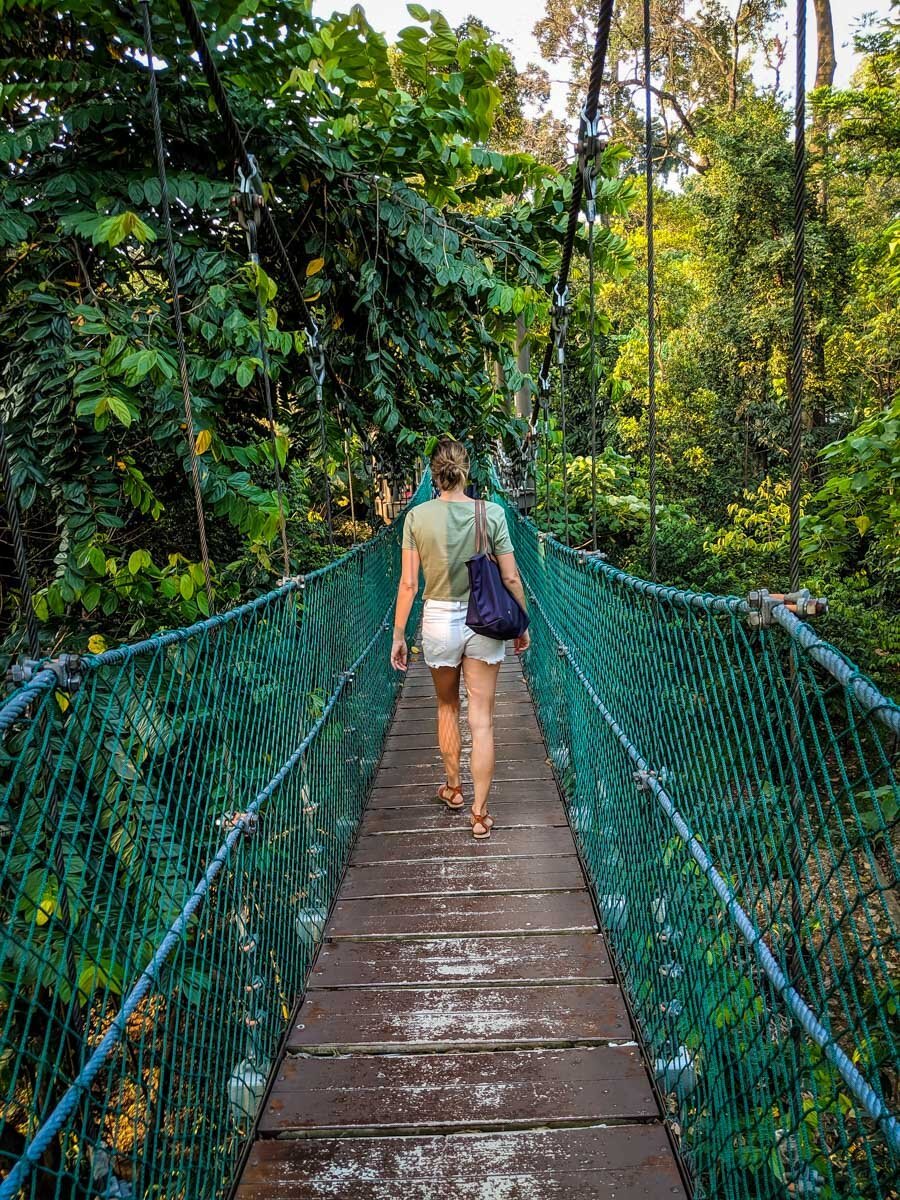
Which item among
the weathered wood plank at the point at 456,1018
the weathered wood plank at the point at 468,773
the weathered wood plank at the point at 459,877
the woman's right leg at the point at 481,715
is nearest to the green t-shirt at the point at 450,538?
the woman's right leg at the point at 481,715

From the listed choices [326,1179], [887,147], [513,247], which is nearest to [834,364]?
[887,147]

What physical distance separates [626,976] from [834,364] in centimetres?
935

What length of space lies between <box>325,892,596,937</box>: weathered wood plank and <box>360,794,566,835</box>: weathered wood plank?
413mm

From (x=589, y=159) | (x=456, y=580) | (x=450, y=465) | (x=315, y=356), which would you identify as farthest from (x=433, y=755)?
(x=589, y=159)

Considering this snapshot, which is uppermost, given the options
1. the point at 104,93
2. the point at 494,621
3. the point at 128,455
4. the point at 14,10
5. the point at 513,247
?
the point at 14,10

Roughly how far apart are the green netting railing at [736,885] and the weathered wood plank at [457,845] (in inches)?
6.4

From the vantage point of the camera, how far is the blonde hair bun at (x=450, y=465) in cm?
260

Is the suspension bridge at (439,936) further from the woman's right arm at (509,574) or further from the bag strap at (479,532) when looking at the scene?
the bag strap at (479,532)

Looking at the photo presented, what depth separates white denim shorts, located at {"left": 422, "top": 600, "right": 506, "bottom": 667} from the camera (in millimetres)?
2621

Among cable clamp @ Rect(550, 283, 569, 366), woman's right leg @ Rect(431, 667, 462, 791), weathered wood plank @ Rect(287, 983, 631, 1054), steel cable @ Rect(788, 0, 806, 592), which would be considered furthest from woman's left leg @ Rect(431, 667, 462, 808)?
cable clamp @ Rect(550, 283, 569, 366)

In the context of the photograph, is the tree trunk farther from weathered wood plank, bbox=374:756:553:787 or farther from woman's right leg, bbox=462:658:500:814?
woman's right leg, bbox=462:658:500:814

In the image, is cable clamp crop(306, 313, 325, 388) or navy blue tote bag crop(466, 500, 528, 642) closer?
navy blue tote bag crop(466, 500, 528, 642)

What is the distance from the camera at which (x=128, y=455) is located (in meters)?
2.60

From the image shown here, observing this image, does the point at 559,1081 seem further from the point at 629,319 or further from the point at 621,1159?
the point at 629,319
